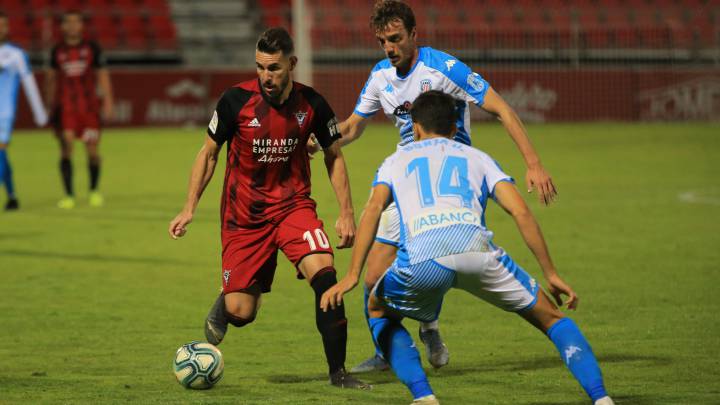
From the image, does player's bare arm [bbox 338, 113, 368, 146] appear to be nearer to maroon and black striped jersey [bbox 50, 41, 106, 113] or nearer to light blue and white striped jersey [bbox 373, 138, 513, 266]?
light blue and white striped jersey [bbox 373, 138, 513, 266]

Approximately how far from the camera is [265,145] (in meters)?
6.47

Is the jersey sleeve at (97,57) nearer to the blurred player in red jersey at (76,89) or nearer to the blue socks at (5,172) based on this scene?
the blurred player in red jersey at (76,89)

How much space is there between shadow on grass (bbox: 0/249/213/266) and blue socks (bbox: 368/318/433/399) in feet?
18.2

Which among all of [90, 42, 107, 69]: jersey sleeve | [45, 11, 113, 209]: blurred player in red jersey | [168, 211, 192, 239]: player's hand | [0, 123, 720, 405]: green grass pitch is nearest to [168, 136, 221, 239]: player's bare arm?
[168, 211, 192, 239]: player's hand

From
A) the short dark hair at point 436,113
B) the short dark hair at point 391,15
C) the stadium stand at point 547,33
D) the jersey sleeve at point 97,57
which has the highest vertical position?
the short dark hair at point 391,15

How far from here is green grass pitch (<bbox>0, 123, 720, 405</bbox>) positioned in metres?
6.18

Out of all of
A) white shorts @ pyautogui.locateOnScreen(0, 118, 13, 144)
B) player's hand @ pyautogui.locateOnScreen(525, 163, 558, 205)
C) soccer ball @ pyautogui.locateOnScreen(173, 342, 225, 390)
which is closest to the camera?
player's hand @ pyautogui.locateOnScreen(525, 163, 558, 205)

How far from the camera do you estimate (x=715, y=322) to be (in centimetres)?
784

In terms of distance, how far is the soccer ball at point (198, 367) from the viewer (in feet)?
20.1

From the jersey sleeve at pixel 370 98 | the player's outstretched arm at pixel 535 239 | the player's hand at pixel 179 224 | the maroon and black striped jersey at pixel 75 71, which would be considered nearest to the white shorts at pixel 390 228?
the jersey sleeve at pixel 370 98

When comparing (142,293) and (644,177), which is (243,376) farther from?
(644,177)

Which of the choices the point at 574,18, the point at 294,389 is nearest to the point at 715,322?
the point at 294,389

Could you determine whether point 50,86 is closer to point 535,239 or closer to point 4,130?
point 4,130

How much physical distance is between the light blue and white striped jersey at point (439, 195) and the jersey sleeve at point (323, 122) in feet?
4.41
